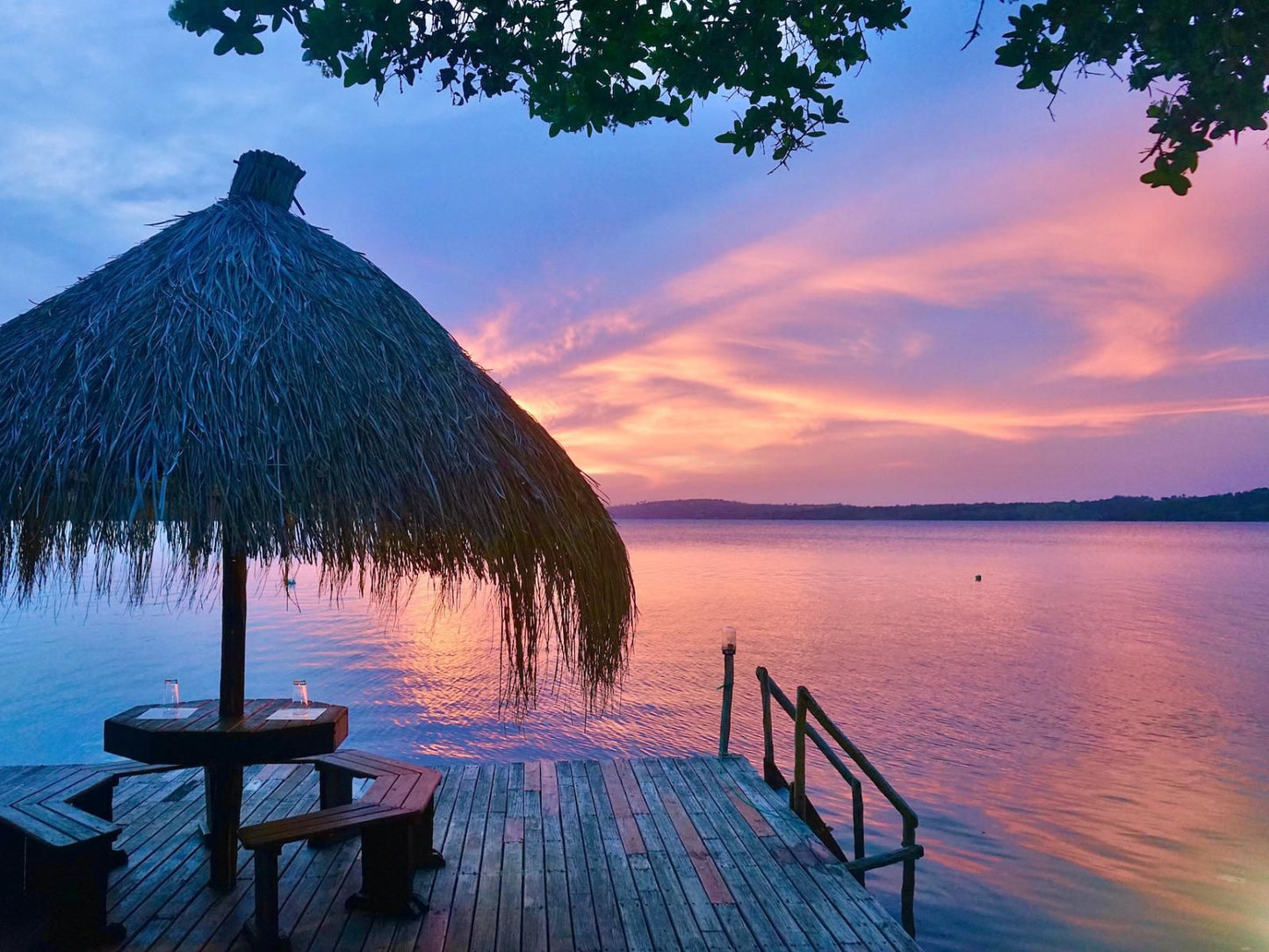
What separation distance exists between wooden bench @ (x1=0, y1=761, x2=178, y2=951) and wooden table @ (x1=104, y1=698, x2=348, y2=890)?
1.18 feet

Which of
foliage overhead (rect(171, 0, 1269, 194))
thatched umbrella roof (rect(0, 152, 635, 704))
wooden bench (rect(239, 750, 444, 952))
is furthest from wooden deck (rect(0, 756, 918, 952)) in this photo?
foliage overhead (rect(171, 0, 1269, 194))

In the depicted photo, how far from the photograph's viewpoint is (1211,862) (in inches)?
354

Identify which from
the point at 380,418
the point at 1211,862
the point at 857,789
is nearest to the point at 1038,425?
the point at 1211,862

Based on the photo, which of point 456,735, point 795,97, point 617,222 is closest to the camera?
point 795,97

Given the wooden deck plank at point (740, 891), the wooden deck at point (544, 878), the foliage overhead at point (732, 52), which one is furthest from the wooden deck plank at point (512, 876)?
the foliage overhead at point (732, 52)

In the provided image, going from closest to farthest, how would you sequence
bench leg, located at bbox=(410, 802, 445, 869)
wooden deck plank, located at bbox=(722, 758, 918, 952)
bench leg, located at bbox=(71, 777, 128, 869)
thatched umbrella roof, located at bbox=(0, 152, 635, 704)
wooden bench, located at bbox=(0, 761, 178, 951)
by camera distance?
1. thatched umbrella roof, located at bbox=(0, 152, 635, 704)
2. wooden bench, located at bbox=(0, 761, 178, 951)
3. wooden deck plank, located at bbox=(722, 758, 918, 952)
4. bench leg, located at bbox=(71, 777, 128, 869)
5. bench leg, located at bbox=(410, 802, 445, 869)

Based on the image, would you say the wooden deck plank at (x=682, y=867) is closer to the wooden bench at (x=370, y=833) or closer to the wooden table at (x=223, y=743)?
the wooden bench at (x=370, y=833)

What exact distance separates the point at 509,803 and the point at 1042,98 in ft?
19.2

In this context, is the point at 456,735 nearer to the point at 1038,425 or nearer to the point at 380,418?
the point at 380,418

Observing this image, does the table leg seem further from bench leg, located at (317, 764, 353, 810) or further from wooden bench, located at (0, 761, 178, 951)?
bench leg, located at (317, 764, 353, 810)

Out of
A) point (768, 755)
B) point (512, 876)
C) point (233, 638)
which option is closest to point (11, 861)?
point (233, 638)

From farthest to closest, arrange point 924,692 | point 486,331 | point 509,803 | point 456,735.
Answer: point 486,331
point 924,692
point 456,735
point 509,803

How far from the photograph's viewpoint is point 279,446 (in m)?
3.40

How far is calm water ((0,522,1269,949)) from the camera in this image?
8375 millimetres
